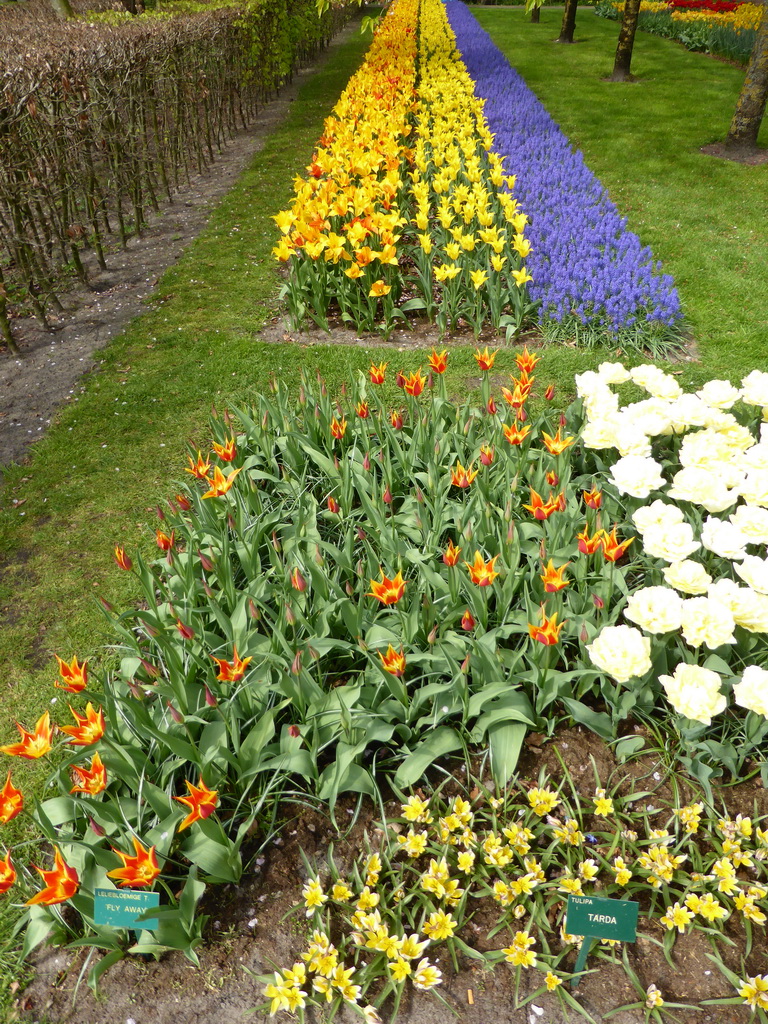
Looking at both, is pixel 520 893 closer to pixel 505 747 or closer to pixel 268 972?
pixel 505 747

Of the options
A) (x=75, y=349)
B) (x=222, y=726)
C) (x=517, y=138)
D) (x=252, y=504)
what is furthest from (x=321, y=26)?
(x=222, y=726)

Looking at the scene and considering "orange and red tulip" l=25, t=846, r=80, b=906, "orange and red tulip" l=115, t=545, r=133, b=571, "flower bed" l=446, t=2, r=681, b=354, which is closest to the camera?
"orange and red tulip" l=25, t=846, r=80, b=906

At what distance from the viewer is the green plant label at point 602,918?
156 cm

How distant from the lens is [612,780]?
217 cm

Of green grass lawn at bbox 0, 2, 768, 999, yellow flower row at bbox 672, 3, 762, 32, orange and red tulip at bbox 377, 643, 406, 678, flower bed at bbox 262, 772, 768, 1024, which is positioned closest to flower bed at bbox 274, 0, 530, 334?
green grass lawn at bbox 0, 2, 768, 999

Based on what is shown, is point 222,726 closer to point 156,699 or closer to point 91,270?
point 156,699

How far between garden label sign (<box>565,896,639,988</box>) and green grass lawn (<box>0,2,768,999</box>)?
1.61m

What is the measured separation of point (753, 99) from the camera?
329 inches

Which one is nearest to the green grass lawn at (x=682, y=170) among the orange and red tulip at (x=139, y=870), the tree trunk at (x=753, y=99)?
the tree trunk at (x=753, y=99)

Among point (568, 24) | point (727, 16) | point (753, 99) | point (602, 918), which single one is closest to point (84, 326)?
point (602, 918)

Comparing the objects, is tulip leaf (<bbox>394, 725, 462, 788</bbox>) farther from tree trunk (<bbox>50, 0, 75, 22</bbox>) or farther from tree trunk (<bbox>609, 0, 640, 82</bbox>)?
tree trunk (<bbox>50, 0, 75, 22</bbox>)

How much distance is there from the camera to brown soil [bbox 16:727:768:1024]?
174 cm

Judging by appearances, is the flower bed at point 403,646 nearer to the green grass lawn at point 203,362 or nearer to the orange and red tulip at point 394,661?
the orange and red tulip at point 394,661

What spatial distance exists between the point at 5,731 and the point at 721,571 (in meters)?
2.71
